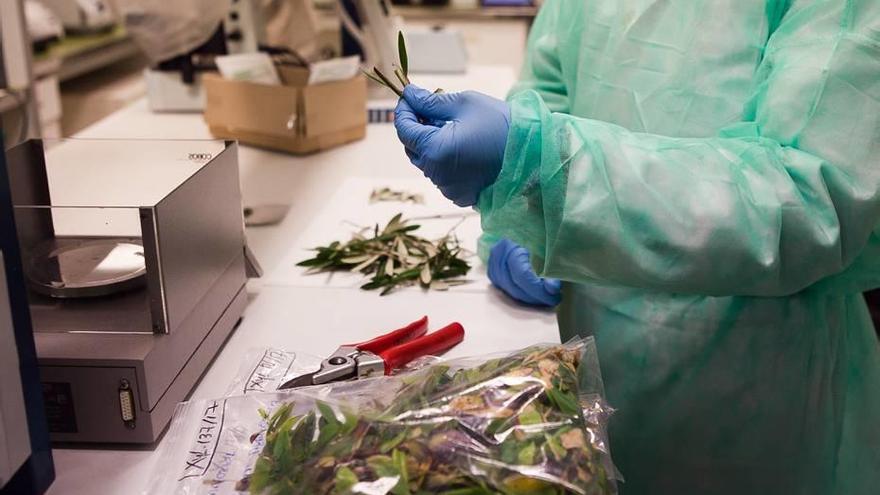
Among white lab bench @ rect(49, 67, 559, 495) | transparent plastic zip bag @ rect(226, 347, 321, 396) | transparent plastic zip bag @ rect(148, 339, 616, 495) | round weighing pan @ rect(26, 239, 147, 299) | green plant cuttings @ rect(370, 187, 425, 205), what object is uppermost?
round weighing pan @ rect(26, 239, 147, 299)

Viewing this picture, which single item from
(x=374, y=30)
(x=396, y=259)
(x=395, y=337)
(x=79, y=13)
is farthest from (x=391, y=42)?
(x=79, y=13)

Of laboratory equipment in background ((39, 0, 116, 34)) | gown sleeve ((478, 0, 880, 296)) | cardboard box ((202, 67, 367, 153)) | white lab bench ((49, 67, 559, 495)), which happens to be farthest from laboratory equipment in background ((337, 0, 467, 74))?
laboratory equipment in background ((39, 0, 116, 34))

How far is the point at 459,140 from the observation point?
2.59 feet

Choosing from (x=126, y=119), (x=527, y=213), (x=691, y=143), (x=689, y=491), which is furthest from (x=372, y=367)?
(x=126, y=119)

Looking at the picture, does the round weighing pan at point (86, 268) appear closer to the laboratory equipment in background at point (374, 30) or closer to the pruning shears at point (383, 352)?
the pruning shears at point (383, 352)

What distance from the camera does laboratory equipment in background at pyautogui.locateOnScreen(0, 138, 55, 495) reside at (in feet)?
2.14

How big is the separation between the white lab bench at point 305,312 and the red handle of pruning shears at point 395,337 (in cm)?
5

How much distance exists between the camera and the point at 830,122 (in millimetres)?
831

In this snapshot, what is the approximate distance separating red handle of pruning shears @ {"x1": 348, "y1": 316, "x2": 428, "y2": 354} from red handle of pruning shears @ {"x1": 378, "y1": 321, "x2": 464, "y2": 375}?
0.05ft

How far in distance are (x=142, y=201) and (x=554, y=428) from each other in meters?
0.51

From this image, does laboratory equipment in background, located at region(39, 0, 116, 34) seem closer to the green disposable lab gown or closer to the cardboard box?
the cardboard box

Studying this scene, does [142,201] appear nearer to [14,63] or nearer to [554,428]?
[554,428]

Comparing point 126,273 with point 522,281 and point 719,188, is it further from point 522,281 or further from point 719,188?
point 719,188

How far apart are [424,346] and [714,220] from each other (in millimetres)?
365
